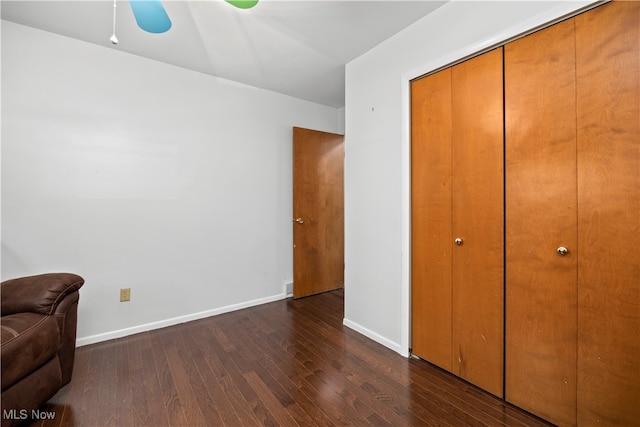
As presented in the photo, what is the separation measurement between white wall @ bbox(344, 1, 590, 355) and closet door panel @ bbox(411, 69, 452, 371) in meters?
0.06

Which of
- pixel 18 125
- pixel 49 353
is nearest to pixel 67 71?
pixel 18 125

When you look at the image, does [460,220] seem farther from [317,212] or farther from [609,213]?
[317,212]

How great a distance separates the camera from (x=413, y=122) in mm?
2084

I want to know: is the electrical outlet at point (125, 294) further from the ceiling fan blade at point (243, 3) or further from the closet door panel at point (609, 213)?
the closet door panel at point (609, 213)

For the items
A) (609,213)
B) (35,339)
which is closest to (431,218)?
(609,213)

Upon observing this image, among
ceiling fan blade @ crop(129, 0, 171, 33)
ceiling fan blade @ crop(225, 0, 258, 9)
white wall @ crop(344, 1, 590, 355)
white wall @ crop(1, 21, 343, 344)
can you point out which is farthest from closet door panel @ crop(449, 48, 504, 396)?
white wall @ crop(1, 21, 343, 344)

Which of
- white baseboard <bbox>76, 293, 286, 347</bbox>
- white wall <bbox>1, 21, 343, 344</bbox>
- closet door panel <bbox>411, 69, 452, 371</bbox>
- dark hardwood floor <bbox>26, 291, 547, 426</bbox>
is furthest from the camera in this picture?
white baseboard <bbox>76, 293, 286, 347</bbox>

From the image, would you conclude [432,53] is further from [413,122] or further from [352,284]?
[352,284]

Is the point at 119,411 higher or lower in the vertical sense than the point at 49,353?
lower

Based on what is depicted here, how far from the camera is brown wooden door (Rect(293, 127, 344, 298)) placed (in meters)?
3.36

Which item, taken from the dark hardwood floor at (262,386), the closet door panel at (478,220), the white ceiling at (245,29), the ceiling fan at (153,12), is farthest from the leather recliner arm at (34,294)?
the closet door panel at (478,220)

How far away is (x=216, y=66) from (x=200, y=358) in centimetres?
257

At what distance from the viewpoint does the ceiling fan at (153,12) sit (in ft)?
4.15

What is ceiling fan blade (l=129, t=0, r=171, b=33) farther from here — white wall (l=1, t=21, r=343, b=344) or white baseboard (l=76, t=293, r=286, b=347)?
white baseboard (l=76, t=293, r=286, b=347)
